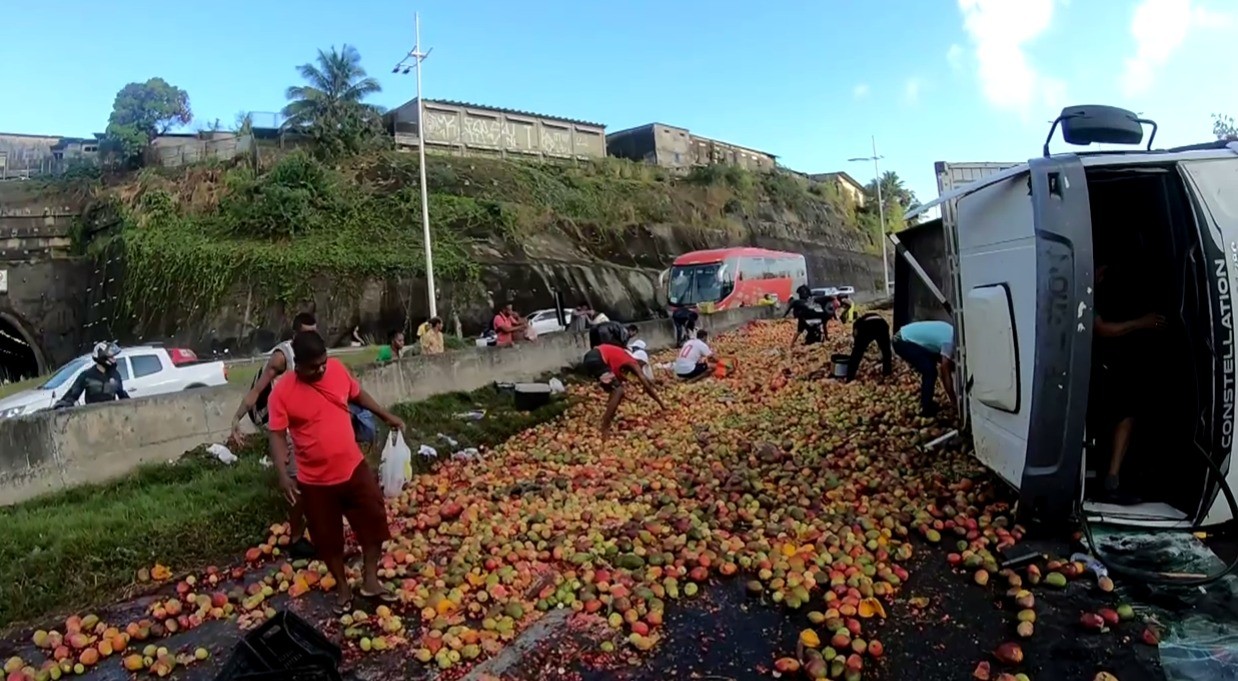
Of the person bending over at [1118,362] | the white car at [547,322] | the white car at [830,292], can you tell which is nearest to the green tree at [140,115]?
the white car at [547,322]

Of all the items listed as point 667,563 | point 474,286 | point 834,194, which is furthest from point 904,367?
point 834,194

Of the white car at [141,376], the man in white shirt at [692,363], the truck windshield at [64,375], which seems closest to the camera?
the white car at [141,376]

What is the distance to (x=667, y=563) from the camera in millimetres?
5312

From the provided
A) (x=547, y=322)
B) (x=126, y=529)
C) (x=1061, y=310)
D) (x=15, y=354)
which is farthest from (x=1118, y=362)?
(x=15, y=354)

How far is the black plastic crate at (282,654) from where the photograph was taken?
3.26 m

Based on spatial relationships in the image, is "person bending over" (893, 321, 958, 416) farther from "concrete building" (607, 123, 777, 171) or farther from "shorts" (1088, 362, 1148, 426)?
"concrete building" (607, 123, 777, 171)

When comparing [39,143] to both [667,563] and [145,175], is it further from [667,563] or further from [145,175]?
[667,563]

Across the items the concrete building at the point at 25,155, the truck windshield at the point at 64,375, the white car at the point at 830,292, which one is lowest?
the truck windshield at the point at 64,375

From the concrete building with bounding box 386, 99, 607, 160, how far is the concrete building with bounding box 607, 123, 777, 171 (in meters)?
3.97

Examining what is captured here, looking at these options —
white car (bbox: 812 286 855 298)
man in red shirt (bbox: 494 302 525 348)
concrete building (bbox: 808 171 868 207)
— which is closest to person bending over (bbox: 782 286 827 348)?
white car (bbox: 812 286 855 298)

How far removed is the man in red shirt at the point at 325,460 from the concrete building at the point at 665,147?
166ft

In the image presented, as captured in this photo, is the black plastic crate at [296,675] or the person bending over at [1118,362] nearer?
the black plastic crate at [296,675]

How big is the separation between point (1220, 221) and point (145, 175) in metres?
39.4

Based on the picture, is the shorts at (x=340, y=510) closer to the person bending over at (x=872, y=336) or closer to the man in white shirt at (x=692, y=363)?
the person bending over at (x=872, y=336)
